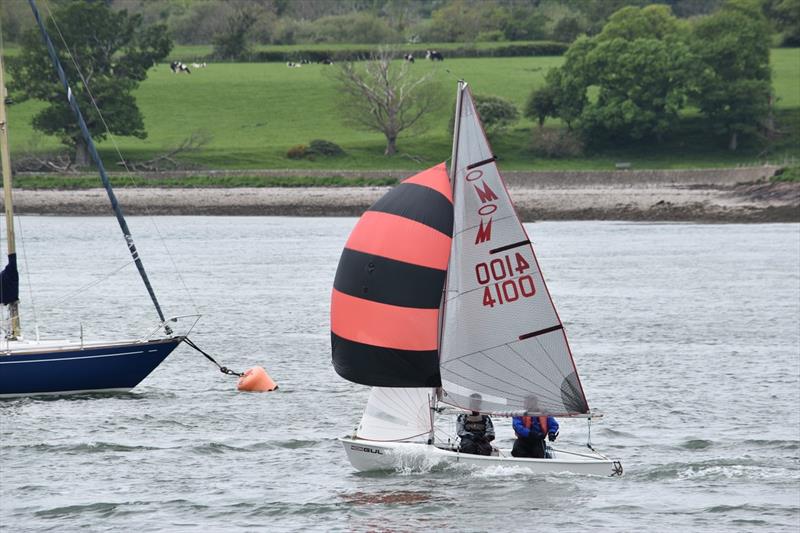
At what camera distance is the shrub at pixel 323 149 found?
106 metres

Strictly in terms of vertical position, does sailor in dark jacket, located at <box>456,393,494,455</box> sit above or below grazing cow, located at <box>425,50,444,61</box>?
below

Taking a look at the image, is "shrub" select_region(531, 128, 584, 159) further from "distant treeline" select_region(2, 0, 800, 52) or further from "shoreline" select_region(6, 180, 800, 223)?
"distant treeline" select_region(2, 0, 800, 52)

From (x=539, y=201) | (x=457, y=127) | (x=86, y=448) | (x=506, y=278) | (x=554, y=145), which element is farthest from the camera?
(x=554, y=145)

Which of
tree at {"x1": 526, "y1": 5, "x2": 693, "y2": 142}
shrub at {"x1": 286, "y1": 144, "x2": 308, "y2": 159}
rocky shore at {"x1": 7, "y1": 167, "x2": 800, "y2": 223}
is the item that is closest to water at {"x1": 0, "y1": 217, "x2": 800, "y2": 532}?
rocky shore at {"x1": 7, "y1": 167, "x2": 800, "y2": 223}

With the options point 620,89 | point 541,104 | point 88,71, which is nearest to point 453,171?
point 88,71

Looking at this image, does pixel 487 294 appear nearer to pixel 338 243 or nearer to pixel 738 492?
pixel 738 492

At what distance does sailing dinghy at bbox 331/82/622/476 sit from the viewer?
22125 mm

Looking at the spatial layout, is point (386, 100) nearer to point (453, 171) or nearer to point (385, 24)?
point (385, 24)

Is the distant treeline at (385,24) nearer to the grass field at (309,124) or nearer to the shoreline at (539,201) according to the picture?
the grass field at (309,124)

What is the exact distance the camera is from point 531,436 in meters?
22.8

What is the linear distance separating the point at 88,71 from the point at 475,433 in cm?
9019

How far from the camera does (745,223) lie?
265 feet

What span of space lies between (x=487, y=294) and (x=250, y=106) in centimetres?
10457

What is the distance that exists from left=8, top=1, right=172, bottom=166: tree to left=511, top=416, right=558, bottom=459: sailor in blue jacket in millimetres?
84651
